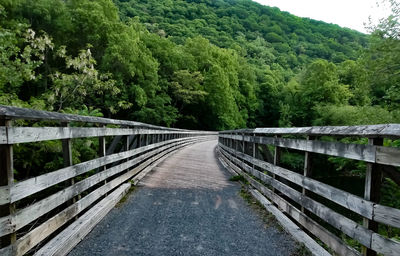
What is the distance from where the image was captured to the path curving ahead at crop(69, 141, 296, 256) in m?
2.83

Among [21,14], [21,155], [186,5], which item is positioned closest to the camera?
[21,155]

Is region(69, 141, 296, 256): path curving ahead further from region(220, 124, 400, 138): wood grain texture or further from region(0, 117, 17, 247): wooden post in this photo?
region(220, 124, 400, 138): wood grain texture

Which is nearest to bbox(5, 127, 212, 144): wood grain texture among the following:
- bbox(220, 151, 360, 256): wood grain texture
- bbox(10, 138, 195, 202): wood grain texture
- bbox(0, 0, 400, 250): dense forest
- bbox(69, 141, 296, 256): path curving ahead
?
bbox(10, 138, 195, 202): wood grain texture

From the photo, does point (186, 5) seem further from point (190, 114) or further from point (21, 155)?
point (21, 155)

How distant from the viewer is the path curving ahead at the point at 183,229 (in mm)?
2830

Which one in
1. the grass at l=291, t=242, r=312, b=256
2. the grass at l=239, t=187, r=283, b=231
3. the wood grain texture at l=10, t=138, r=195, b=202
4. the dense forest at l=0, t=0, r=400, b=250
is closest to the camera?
the wood grain texture at l=10, t=138, r=195, b=202

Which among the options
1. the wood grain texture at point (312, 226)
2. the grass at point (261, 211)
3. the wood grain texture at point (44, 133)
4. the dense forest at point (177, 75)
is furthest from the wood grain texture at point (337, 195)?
the wood grain texture at point (44, 133)

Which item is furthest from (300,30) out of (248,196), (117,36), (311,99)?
(248,196)

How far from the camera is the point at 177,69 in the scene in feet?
125

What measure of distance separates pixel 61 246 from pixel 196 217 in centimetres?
181

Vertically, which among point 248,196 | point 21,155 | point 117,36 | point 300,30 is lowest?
point 248,196

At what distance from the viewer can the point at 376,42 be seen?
1530 centimetres

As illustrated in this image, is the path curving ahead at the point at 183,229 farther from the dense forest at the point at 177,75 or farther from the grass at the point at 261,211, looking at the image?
the dense forest at the point at 177,75

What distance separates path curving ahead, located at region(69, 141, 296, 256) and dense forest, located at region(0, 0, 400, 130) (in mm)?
5054
